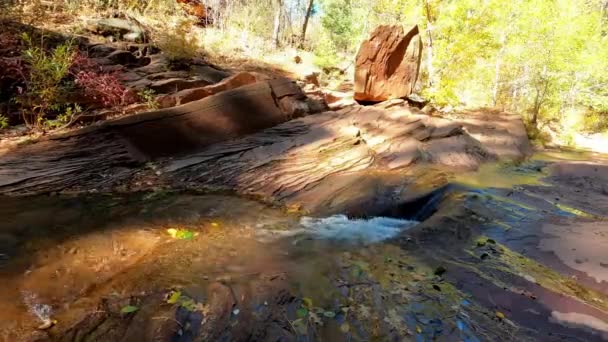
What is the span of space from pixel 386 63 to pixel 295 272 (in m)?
6.47

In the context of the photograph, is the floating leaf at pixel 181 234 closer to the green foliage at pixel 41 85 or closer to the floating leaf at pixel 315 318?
the floating leaf at pixel 315 318

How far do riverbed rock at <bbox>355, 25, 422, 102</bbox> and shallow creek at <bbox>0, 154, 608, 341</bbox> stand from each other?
14.5ft

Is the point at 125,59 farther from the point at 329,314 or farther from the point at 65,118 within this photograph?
the point at 329,314

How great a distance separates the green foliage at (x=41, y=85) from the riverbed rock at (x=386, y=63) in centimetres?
548

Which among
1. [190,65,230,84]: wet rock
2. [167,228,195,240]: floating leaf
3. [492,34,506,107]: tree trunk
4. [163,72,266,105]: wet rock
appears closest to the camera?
[167,228,195,240]: floating leaf

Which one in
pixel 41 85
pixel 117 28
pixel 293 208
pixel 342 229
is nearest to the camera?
pixel 342 229

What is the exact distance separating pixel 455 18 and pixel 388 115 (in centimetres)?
463

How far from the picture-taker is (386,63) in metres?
7.96

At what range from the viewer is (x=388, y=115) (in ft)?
22.1

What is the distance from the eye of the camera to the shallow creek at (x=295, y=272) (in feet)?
6.68

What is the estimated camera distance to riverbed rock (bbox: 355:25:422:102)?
25.7 ft

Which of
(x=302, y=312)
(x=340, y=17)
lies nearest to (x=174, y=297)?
(x=302, y=312)

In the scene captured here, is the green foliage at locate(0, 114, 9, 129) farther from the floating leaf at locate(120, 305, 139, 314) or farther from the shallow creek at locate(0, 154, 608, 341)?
the floating leaf at locate(120, 305, 139, 314)

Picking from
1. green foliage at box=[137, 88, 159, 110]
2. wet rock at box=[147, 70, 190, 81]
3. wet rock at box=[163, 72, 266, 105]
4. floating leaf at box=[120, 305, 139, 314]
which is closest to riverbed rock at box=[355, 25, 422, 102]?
wet rock at box=[163, 72, 266, 105]
